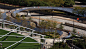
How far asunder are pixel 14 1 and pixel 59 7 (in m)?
34.6

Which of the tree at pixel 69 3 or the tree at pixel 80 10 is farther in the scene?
the tree at pixel 69 3

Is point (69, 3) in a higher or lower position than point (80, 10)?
higher

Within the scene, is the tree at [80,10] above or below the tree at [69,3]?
below

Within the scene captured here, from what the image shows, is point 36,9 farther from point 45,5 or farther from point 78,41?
point 78,41

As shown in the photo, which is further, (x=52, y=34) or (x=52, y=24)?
(x=52, y=24)

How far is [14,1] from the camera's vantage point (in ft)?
471

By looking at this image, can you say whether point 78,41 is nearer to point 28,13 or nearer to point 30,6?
point 28,13

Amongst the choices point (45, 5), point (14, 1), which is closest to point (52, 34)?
point (45, 5)

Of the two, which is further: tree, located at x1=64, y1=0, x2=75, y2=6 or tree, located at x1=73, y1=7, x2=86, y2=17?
tree, located at x1=64, y1=0, x2=75, y2=6

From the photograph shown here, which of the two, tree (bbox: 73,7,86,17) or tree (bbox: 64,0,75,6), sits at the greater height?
tree (bbox: 64,0,75,6)

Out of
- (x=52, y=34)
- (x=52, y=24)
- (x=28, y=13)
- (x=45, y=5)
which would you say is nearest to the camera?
(x=52, y=34)

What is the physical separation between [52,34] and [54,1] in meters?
59.8

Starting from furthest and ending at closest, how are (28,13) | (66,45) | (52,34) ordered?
(28,13) < (52,34) < (66,45)

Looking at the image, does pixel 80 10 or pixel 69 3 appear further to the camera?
pixel 69 3
